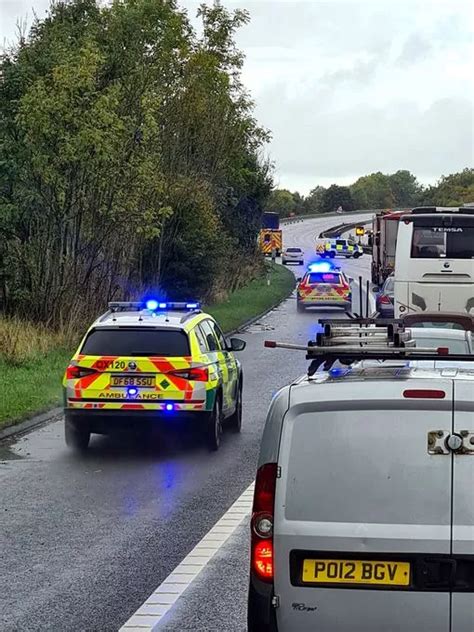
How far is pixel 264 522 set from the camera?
523 centimetres

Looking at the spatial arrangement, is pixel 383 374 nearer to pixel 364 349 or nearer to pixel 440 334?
pixel 364 349

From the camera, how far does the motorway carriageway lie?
737 cm

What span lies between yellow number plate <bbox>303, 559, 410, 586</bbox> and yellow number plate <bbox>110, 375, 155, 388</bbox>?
8.84 meters

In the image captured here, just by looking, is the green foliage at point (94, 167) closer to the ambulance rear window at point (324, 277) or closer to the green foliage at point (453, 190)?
the ambulance rear window at point (324, 277)

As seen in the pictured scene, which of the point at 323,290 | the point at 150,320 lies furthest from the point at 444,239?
the point at 150,320

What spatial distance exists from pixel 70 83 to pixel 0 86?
13.1 feet

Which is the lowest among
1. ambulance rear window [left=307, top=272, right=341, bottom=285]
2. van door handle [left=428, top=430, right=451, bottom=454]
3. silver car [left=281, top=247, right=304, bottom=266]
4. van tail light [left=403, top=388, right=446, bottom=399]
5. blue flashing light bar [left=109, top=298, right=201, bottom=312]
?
silver car [left=281, top=247, right=304, bottom=266]

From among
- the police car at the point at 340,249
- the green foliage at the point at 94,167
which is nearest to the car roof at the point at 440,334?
the green foliage at the point at 94,167

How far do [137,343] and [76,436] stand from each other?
1.28 m

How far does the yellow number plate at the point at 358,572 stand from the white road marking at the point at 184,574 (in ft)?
7.17

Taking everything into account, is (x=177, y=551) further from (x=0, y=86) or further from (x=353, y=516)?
(x=0, y=86)

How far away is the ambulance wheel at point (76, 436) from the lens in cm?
1401

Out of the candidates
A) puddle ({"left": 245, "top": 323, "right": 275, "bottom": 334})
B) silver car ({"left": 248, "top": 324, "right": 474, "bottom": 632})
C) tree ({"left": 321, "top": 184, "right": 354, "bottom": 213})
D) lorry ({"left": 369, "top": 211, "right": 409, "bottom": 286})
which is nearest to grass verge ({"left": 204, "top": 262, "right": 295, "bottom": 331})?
puddle ({"left": 245, "top": 323, "right": 275, "bottom": 334})

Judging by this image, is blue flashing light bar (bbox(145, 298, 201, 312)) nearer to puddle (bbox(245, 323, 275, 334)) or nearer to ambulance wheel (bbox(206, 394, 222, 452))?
ambulance wheel (bbox(206, 394, 222, 452))
